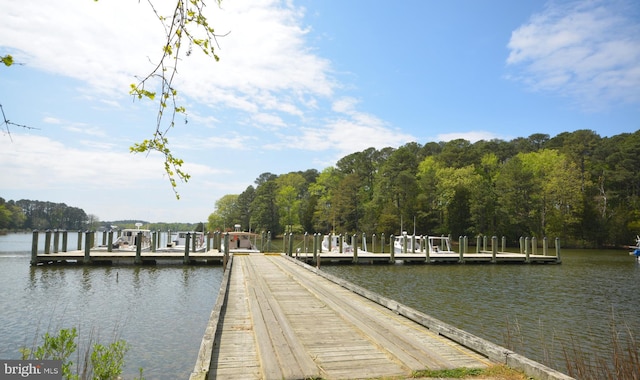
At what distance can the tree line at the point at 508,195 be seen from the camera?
5622 cm

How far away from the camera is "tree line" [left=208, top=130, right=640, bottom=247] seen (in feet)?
184

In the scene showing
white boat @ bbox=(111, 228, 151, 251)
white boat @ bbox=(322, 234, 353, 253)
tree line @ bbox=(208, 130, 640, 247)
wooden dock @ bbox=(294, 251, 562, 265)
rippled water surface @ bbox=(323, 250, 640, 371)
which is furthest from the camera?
tree line @ bbox=(208, 130, 640, 247)

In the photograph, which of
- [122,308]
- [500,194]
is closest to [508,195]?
[500,194]

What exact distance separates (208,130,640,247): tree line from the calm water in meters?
28.4

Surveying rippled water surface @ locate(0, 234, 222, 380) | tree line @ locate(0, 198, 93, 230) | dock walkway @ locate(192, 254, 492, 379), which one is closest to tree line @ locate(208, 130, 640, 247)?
rippled water surface @ locate(0, 234, 222, 380)

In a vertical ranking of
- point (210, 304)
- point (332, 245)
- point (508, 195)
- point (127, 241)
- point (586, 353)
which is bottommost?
point (210, 304)

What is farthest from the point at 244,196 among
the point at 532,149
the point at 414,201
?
the point at 532,149

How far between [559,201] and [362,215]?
91.1 ft

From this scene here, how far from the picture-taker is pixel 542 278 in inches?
975

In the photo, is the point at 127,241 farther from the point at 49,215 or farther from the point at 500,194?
the point at 49,215

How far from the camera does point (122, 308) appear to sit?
1449 cm

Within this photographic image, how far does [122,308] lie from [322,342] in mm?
10581

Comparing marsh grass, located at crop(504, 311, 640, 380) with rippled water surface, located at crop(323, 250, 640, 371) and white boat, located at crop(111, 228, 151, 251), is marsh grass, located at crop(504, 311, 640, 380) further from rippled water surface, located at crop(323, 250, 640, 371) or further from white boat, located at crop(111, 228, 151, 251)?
white boat, located at crop(111, 228, 151, 251)

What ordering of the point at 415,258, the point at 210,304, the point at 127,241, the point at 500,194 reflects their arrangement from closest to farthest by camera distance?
the point at 210,304 < the point at 415,258 < the point at 127,241 < the point at 500,194
